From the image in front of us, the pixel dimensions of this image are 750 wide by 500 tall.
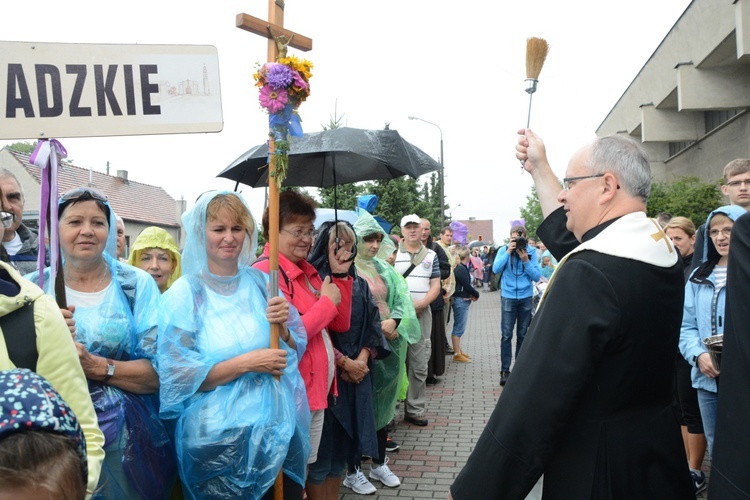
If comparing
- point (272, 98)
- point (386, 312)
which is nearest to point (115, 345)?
point (272, 98)

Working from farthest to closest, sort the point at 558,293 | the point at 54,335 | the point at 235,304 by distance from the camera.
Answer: the point at 235,304, the point at 558,293, the point at 54,335

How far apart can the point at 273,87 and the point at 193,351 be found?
4.24 ft

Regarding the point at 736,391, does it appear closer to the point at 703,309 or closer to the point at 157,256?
the point at 703,309

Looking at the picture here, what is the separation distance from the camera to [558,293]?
191 cm

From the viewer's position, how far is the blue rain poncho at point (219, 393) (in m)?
2.78

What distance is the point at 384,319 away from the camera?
545cm

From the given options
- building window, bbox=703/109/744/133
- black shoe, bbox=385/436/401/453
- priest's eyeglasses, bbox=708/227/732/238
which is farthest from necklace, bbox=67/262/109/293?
building window, bbox=703/109/744/133

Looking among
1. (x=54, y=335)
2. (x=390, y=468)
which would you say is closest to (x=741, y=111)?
(x=390, y=468)

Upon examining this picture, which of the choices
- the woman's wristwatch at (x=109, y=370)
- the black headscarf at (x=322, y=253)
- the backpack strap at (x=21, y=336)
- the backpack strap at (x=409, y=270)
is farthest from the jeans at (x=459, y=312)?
the backpack strap at (x=21, y=336)

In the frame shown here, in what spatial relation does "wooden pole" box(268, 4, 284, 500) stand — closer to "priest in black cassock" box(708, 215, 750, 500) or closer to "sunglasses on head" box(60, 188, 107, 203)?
"sunglasses on head" box(60, 188, 107, 203)

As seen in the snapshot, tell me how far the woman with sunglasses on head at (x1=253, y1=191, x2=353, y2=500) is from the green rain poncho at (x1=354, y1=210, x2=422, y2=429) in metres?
1.24

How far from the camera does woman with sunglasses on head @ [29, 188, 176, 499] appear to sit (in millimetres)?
2615

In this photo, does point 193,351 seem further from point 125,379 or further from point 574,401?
point 574,401

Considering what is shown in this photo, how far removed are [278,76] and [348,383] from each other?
6.87ft
